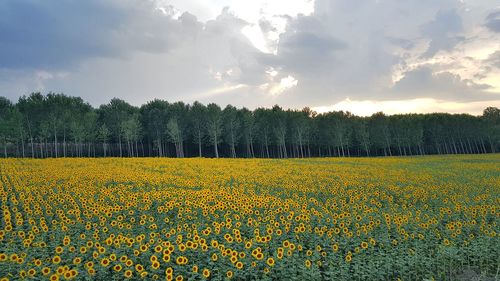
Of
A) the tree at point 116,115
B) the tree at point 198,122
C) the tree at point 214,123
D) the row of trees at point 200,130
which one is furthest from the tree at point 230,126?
the tree at point 116,115

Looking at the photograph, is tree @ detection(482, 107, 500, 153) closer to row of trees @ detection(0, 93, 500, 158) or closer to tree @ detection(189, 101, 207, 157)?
row of trees @ detection(0, 93, 500, 158)

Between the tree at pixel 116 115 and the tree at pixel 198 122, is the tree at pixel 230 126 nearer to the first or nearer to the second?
the tree at pixel 198 122

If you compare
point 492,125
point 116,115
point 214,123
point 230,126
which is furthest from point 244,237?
point 492,125

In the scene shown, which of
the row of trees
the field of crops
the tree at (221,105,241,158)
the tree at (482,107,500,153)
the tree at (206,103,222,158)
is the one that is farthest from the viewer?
the tree at (482,107,500,153)

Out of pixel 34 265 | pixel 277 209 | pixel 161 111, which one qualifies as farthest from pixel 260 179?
pixel 161 111

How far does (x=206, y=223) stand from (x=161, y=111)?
7604cm

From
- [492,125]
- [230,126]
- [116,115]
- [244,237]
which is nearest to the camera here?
[244,237]

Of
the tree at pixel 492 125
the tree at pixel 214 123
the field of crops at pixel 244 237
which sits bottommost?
the field of crops at pixel 244 237

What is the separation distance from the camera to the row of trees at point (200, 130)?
227 feet

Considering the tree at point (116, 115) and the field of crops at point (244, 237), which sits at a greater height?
the tree at point (116, 115)

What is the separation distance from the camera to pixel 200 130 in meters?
80.1

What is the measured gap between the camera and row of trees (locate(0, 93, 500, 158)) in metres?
69.1

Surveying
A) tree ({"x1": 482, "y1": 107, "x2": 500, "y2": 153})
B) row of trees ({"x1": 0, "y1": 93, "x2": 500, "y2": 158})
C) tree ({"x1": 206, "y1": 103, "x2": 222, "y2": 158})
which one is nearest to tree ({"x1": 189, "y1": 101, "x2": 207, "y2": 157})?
row of trees ({"x1": 0, "y1": 93, "x2": 500, "y2": 158})

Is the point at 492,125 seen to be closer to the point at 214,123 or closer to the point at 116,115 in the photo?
the point at 214,123
